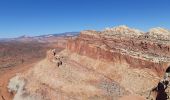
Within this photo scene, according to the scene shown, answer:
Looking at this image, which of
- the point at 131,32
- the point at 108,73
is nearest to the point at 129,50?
the point at 108,73

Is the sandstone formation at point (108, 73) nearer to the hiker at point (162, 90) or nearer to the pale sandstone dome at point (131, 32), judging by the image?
the hiker at point (162, 90)

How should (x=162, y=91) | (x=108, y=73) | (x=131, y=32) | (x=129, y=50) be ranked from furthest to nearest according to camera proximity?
(x=131, y=32), (x=129, y=50), (x=108, y=73), (x=162, y=91)

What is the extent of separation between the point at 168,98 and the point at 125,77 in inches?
521

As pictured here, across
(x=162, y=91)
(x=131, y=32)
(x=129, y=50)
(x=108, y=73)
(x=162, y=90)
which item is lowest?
(x=162, y=91)

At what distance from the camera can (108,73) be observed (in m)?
50.3

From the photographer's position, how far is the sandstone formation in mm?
44000

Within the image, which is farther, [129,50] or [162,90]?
[129,50]

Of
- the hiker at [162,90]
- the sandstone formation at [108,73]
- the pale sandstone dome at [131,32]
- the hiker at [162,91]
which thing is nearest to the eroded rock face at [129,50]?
the sandstone formation at [108,73]

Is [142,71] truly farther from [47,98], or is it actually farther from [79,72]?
[47,98]

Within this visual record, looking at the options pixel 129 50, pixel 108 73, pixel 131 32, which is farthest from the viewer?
pixel 131 32

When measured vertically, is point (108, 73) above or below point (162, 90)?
above

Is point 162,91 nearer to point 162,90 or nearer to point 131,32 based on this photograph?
point 162,90

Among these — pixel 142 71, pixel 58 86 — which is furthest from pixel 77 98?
pixel 142 71

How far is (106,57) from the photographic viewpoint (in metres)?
53.4
